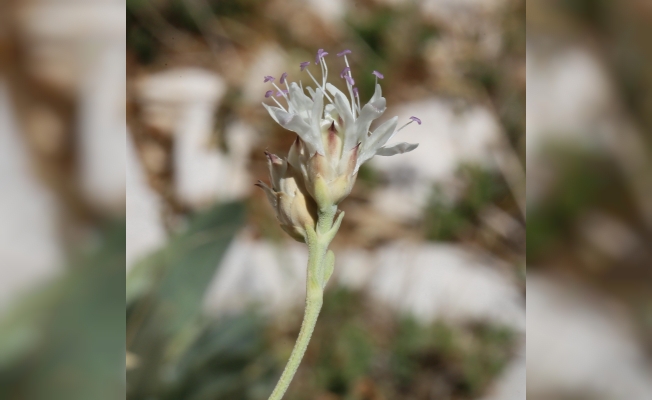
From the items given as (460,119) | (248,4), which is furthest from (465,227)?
(248,4)

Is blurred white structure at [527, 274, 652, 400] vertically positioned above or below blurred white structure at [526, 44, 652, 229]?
below

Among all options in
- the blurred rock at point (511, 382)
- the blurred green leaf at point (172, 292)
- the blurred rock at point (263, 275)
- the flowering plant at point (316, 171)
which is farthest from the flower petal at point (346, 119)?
the blurred rock at point (511, 382)

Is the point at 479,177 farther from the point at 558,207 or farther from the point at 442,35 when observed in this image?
the point at 558,207

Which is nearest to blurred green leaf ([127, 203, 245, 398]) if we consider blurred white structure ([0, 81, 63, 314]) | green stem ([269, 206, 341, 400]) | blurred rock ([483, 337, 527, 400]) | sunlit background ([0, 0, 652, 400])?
sunlit background ([0, 0, 652, 400])

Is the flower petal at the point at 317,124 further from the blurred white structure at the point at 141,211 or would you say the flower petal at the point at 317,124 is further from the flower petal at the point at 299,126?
the blurred white structure at the point at 141,211

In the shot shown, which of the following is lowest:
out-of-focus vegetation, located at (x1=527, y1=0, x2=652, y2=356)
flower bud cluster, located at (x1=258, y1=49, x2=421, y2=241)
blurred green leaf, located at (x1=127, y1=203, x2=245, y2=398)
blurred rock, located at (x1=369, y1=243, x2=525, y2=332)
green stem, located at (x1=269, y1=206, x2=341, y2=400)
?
blurred rock, located at (x1=369, y1=243, x2=525, y2=332)

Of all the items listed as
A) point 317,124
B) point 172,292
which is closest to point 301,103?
point 317,124

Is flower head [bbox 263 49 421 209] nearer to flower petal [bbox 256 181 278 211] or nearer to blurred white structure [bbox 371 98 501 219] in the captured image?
flower petal [bbox 256 181 278 211]
